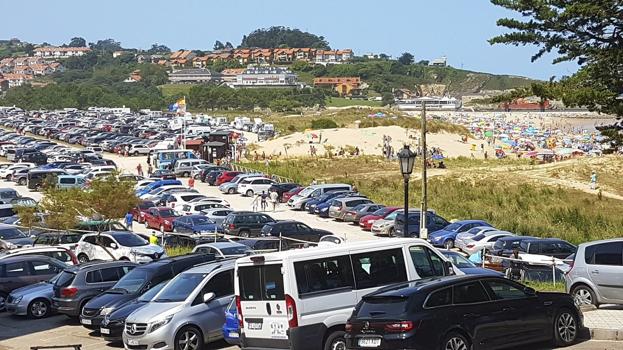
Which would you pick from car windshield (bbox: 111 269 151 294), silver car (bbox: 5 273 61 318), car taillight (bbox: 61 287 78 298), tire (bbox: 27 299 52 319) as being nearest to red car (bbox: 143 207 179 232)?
silver car (bbox: 5 273 61 318)

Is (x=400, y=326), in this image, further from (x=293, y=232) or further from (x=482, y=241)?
(x=293, y=232)

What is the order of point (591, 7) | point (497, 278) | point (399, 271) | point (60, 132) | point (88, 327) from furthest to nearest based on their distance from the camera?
1. point (60, 132)
2. point (591, 7)
3. point (88, 327)
4. point (399, 271)
5. point (497, 278)

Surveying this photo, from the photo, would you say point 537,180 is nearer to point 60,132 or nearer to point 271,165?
point 271,165

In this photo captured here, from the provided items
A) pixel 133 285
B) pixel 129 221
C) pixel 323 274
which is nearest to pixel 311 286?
pixel 323 274

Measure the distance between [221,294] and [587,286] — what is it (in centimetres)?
670

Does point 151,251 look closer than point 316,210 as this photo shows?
Yes

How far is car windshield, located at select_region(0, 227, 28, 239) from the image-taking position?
3497 cm

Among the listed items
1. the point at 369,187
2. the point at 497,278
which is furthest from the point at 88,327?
the point at 369,187

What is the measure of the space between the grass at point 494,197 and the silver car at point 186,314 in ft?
73.7

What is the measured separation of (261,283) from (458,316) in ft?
9.94

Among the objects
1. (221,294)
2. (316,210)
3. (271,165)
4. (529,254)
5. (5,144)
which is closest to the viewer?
(221,294)

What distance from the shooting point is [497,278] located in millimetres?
13320

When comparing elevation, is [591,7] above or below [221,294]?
above

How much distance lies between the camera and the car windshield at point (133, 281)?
19.2m
